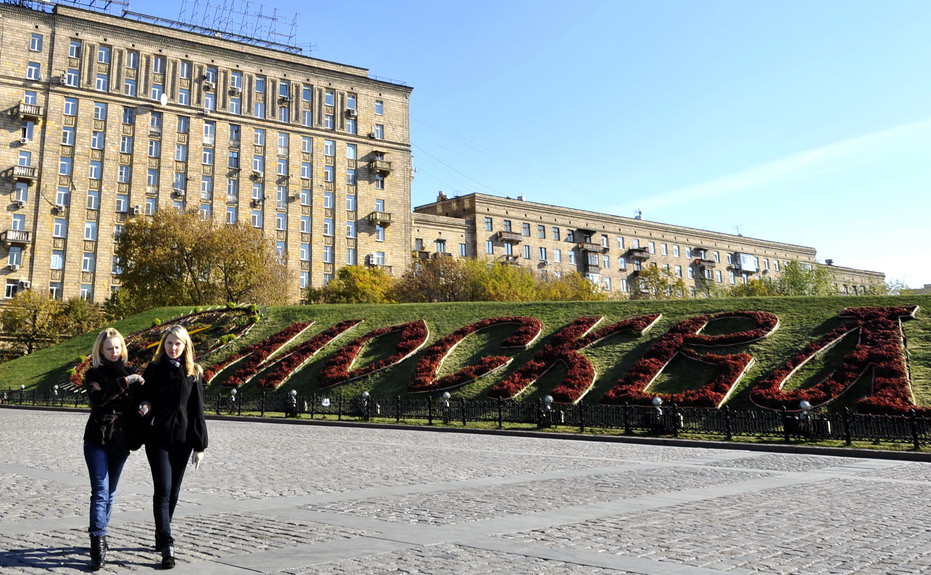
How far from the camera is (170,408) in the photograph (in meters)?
6.23

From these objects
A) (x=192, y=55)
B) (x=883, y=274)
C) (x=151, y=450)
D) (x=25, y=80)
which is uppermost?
(x=192, y=55)

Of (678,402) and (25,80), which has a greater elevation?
(25,80)

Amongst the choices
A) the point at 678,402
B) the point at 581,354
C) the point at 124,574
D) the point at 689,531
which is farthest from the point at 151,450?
the point at 581,354

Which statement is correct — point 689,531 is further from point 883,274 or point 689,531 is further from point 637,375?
point 883,274

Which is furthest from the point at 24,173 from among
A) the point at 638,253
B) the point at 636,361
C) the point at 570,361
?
the point at 638,253

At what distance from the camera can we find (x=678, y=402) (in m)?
25.0

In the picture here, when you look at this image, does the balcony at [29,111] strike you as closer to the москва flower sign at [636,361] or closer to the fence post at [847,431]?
the москва flower sign at [636,361]

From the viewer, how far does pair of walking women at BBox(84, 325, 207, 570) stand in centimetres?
605

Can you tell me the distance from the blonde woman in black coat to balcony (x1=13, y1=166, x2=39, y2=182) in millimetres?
65018

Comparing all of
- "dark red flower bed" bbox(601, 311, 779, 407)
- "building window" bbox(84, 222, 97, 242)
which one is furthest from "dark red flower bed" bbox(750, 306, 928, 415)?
"building window" bbox(84, 222, 97, 242)

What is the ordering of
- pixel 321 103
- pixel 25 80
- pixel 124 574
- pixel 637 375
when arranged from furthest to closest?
pixel 321 103 < pixel 25 80 < pixel 637 375 < pixel 124 574

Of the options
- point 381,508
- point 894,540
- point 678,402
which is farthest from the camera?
point 678,402

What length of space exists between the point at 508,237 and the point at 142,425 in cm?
7765

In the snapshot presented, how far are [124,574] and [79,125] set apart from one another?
6834 cm
